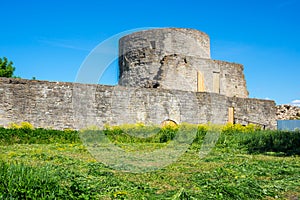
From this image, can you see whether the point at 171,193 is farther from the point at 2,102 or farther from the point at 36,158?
the point at 2,102

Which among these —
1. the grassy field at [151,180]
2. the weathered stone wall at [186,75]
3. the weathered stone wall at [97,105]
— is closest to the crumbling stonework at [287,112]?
the weathered stone wall at [186,75]

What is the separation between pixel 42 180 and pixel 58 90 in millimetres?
12384

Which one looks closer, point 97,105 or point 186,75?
point 97,105

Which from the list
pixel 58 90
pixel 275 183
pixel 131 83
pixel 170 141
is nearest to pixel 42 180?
pixel 275 183

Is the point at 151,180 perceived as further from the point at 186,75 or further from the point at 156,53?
the point at 156,53

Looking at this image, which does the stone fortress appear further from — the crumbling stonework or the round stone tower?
the crumbling stonework

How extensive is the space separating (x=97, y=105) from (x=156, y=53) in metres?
8.87

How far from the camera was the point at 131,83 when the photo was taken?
85.1 feet

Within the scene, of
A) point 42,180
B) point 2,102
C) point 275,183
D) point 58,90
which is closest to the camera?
point 42,180

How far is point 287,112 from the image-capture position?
97.2 ft

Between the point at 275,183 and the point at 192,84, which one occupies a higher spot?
the point at 192,84

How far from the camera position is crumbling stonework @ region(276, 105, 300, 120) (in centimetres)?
2947

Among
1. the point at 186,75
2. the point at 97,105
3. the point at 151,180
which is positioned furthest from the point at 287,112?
the point at 151,180

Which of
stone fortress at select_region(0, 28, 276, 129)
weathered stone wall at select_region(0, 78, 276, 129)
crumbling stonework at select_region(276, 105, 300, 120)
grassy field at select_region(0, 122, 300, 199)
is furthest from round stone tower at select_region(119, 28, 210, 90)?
grassy field at select_region(0, 122, 300, 199)
